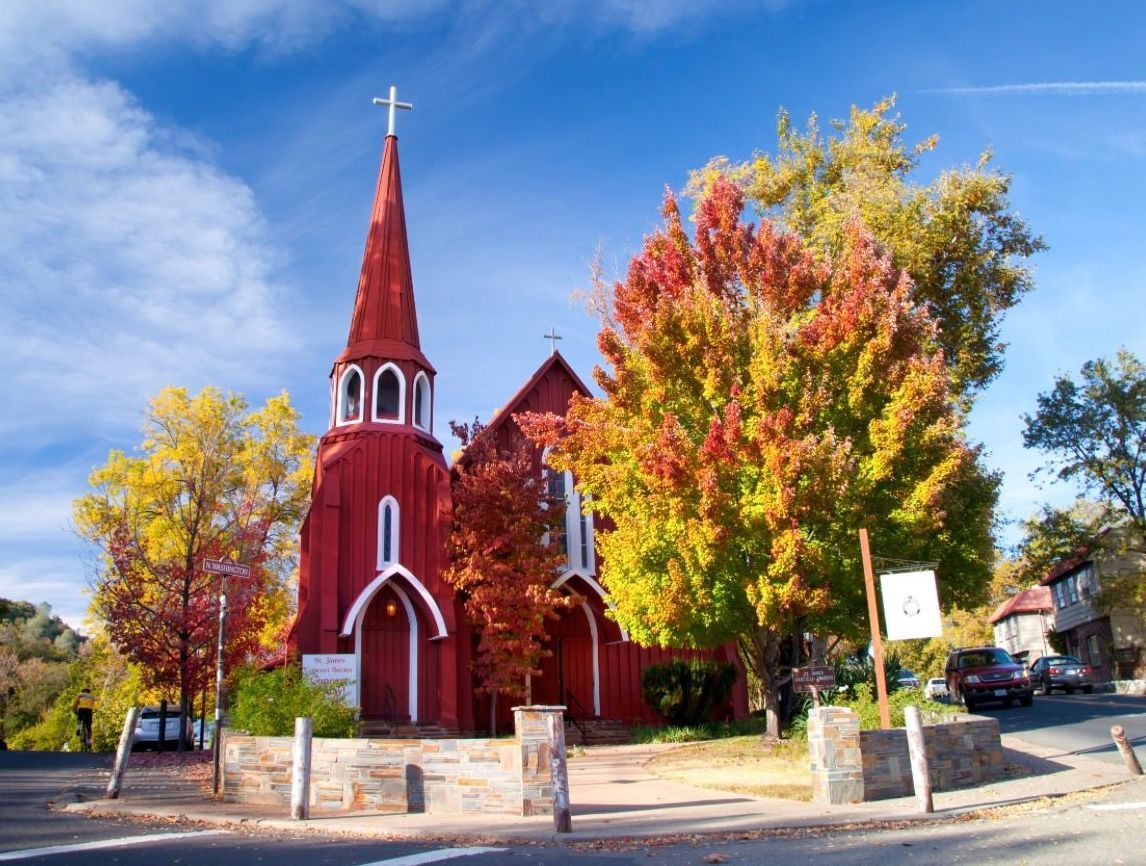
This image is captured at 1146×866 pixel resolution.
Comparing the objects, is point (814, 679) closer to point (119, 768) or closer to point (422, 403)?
point (119, 768)

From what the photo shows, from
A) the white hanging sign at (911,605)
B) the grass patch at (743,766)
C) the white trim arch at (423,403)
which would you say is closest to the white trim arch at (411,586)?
the white trim arch at (423,403)

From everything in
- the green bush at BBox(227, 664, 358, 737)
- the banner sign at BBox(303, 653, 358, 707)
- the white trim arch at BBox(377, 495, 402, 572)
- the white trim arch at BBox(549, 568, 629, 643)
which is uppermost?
the white trim arch at BBox(377, 495, 402, 572)

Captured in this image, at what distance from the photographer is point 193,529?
875 inches

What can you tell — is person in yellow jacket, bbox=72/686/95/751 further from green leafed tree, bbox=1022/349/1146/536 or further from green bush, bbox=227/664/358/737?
green leafed tree, bbox=1022/349/1146/536

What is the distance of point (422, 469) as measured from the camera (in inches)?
871

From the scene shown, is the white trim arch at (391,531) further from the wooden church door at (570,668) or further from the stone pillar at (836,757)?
the stone pillar at (836,757)

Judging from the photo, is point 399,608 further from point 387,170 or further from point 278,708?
point 387,170

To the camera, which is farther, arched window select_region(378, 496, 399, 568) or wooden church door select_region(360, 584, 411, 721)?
arched window select_region(378, 496, 399, 568)

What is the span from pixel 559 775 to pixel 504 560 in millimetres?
11683

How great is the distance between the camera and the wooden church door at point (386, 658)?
2078cm

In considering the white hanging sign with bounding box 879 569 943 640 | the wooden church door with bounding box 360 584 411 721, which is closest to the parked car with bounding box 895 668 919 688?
the white hanging sign with bounding box 879 569 943 640

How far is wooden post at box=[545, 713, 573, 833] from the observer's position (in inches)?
370

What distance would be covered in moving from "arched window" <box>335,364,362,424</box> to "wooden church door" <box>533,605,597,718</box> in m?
7.20

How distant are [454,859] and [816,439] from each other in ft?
30.8
